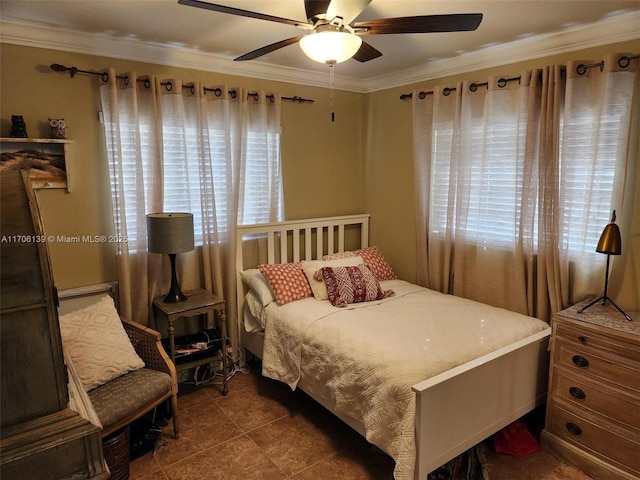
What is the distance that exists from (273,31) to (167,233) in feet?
4.79

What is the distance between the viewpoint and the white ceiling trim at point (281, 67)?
7.90ft

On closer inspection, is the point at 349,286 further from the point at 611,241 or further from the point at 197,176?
the point at 611,241

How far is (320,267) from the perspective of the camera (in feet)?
→ 10.6

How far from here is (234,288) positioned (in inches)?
132

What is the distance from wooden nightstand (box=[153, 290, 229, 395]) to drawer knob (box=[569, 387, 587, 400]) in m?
2.22

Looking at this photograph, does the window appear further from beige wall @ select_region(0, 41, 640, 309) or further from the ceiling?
the ceiling

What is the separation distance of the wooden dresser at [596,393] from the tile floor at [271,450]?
14cm

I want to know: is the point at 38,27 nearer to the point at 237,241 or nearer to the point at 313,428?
the point at 237,241

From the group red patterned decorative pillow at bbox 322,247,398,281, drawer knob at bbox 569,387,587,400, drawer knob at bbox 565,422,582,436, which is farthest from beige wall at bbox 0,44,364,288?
drawer knob at bbox 565,422,582,436

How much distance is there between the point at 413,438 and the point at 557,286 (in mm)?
1472

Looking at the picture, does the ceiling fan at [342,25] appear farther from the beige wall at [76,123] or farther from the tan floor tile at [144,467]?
the tan floor tile at [144,467]

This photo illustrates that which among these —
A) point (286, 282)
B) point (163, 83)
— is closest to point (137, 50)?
point (163, 83)

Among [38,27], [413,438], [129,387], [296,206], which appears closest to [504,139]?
[296,206]

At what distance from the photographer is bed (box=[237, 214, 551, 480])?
1.98 metres
